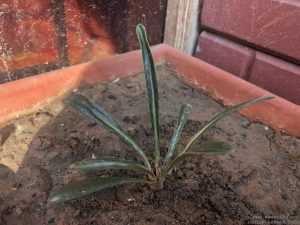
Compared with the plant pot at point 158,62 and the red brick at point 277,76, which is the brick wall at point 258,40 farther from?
the plant pot at point 158,62

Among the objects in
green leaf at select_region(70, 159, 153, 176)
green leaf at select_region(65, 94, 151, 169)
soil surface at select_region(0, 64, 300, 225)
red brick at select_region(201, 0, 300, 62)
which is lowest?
soil surface at select_region(0, 64, 300, 225)

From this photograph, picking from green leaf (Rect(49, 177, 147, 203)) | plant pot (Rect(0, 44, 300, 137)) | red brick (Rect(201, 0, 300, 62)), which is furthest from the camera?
red brick (Rect(201, 0, 300, 62))

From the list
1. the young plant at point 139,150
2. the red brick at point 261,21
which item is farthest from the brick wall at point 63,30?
the young plant at point 139,150

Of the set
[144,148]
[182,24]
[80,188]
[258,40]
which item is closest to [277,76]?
[258,40]

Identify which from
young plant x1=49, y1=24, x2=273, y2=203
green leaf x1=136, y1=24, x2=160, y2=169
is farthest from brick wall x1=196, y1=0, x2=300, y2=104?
green leaf x1=136, y1=24, x2=160, y2=169

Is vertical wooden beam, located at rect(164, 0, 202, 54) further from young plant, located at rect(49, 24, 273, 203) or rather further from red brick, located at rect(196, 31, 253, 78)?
young plant, located at rect(49, 24, 273, 203)

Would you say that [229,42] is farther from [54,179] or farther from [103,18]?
[54,179]

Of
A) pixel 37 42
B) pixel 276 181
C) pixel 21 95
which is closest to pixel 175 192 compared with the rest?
pixel 276 181
